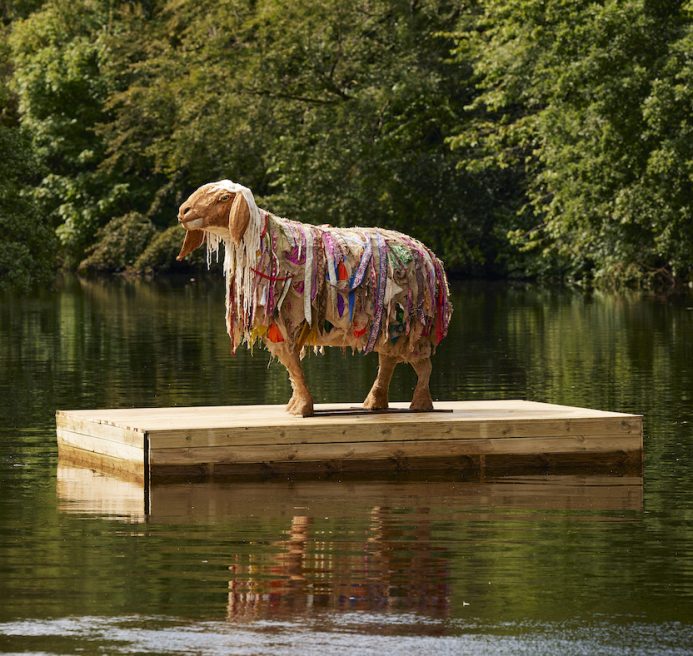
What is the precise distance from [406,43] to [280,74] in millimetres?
3854

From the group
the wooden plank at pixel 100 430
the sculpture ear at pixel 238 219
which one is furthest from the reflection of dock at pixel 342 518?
the sculpture ear at pixel 238 219

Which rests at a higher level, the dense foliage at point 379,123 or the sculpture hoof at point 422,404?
the dense foliage at point 379,123

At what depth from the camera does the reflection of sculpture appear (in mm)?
9344

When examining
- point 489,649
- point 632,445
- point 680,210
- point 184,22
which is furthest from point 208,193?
point 184,22

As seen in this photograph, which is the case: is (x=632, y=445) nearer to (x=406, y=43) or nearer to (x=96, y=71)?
(x=406, y=43)

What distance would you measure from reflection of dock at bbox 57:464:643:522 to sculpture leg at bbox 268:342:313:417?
38.1 inches

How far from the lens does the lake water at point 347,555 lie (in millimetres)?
8672

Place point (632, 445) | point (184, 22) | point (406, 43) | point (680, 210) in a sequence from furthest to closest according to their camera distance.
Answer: point (184, 22) → point (406, 43) → point (680, 210) → point (632, 445)

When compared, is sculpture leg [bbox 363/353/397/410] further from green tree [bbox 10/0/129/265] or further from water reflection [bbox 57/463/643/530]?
green tree [bbox 10/0/129/265]

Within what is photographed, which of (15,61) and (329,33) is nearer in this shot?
(329,33)

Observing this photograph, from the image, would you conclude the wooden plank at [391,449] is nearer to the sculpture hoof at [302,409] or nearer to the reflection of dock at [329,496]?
the reflection of dock at [329,496]

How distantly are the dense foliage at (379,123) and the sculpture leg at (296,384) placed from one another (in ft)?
66.8

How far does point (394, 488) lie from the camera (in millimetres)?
13320

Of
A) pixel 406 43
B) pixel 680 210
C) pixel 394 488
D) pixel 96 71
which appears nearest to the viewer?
pixel 394 488
